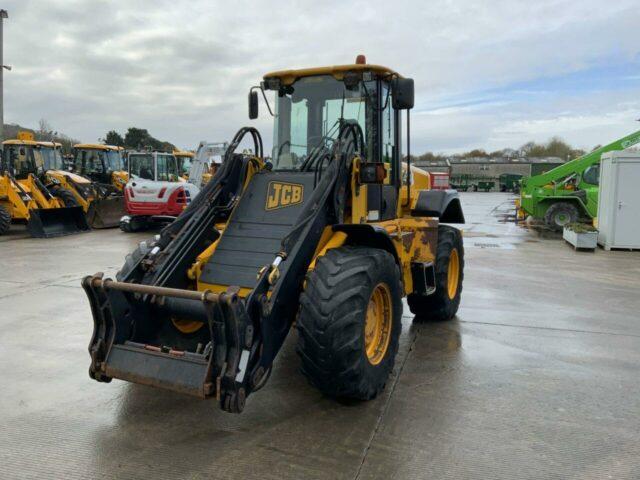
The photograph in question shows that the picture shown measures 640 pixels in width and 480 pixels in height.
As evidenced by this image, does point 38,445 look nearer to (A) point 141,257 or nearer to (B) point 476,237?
(A) point 141,257

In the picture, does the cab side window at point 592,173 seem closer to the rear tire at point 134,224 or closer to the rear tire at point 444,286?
the rear tire at point 444,286

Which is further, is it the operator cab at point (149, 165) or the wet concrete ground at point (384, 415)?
the operator cab at point (149, 165)

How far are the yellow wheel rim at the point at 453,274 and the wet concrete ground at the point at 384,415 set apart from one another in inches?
13.5

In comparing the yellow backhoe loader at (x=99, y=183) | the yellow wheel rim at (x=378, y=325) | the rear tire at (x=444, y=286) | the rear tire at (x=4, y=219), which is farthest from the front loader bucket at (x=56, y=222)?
the yellow wheel rim at (x=378, y=325)

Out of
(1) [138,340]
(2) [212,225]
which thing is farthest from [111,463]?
(2) [212,225]

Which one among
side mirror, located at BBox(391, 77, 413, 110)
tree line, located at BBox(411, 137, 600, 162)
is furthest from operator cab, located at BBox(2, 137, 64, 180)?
tree line, located at BBox(411, 137, 600, 162)

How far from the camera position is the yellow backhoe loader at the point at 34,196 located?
14.2 m

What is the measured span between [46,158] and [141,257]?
48.5ft

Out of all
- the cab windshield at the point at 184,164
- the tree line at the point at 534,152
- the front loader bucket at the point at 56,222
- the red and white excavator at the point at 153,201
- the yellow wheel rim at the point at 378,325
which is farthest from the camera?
the tree line at the point at 534,152

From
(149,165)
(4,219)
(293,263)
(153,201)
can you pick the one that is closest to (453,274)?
(293,263)

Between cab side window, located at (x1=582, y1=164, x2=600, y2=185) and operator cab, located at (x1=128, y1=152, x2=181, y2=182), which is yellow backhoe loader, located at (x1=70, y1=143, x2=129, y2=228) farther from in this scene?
cab side window, located at (x1=582, y1=164, x2=600, y2=185)

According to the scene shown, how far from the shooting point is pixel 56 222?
14586 millimetres

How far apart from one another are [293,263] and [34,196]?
13.8 metres

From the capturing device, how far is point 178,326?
Answer: 4.07 m
